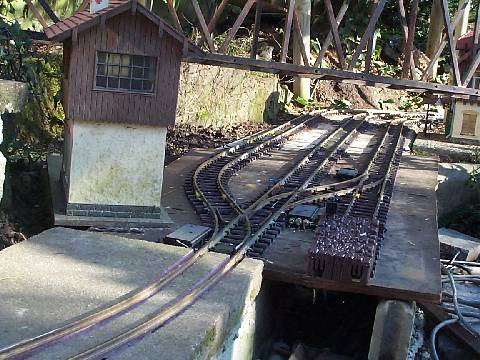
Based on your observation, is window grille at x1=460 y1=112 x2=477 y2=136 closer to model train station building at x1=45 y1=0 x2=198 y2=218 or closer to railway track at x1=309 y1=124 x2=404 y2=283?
railway track at x1=309 y1=124 x2=404 y2=283

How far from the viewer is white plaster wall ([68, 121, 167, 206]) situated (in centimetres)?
771

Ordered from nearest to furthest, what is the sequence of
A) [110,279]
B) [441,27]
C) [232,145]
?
[110,279], [232,145], [441,27]

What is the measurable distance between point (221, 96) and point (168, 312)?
42.2 feet

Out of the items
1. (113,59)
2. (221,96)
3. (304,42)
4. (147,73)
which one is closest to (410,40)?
(147,73)

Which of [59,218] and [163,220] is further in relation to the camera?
[163,220]

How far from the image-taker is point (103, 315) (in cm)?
462

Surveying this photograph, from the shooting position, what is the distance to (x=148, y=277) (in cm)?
549

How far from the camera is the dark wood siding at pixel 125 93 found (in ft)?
24.6

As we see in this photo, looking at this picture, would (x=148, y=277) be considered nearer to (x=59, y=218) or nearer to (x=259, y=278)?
(x=259, y=278)

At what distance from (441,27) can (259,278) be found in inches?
991

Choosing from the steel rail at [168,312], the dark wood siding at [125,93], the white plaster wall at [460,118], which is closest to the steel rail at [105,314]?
the steel rail at [168,312]

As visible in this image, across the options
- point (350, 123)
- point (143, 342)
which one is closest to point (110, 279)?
point (143, 342)

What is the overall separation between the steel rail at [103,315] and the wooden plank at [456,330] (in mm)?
2607

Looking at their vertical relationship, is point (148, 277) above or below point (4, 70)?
below
